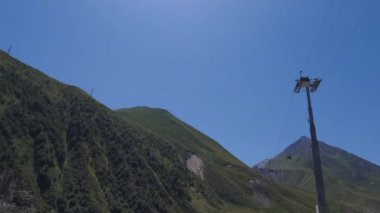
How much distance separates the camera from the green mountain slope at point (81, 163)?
306ft

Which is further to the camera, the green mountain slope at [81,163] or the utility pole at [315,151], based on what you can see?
the green mountain slope at [81,163]

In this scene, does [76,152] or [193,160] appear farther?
[193,160]

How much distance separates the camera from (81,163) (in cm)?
11162

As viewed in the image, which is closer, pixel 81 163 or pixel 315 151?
pixel 315 151

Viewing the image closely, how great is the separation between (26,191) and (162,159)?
71.4 m

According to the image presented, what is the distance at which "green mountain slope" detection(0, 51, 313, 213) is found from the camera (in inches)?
3671

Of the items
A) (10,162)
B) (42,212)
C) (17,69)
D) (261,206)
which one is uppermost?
(17,69)

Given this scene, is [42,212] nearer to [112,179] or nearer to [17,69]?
[112,179]

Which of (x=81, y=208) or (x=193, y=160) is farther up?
(x=193, y=160)

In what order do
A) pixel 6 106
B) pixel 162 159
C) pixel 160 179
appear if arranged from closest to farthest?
pixel 6 106 → pixel 160 179 → pixel 162 159

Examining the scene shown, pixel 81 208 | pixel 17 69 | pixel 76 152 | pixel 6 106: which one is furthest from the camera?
pixel 17 69

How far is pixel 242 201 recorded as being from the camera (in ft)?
554

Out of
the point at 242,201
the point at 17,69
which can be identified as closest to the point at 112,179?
the point at 17,69

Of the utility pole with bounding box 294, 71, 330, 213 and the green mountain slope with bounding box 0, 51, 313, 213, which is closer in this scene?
the utility pole with bounding box 294, 71, 330, 213
